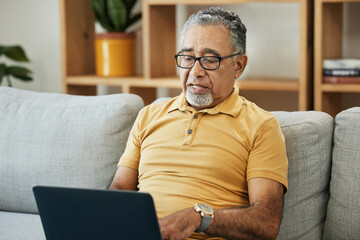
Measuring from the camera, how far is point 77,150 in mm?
2035

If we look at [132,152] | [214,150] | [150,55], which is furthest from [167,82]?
[214,150]

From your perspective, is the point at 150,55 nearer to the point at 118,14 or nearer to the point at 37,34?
the point at 118,14

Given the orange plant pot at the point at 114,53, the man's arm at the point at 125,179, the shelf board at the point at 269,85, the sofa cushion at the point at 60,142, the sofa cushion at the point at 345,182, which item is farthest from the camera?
the orange plant pot at the point at 114,53

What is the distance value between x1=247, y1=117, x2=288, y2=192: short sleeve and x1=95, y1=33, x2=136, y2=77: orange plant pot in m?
1.60

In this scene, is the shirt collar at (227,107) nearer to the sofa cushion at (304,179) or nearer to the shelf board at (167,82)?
the sofa cushion at (304,179)

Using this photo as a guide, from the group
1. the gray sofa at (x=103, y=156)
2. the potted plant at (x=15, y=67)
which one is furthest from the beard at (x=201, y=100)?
the potted plant at (x=15, y=67)

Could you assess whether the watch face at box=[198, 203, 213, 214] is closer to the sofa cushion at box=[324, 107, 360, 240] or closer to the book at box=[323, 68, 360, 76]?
the sofa cushion at box=[324, 107, 360, 240]

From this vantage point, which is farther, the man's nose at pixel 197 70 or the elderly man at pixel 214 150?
the man's nose at pixel 197 70

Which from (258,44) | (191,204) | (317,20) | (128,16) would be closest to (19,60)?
(128,16)

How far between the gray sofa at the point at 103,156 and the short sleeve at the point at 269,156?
124 millimetres

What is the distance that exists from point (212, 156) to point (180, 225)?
0.94 ft

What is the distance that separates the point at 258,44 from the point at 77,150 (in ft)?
4.59

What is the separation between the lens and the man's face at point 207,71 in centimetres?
173

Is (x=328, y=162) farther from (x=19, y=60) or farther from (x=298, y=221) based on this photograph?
(x=19, y=60)
